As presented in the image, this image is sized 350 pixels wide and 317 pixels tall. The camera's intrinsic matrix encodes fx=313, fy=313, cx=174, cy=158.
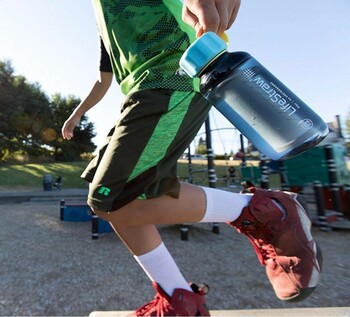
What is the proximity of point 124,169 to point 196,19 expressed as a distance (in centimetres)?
43

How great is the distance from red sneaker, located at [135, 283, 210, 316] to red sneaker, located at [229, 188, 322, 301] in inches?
10.8

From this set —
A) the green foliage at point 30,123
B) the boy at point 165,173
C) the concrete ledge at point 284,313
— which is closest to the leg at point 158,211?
the boy at point 165,173

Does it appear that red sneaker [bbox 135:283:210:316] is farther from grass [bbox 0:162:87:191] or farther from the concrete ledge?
grass [bbox 0:162:87:191]

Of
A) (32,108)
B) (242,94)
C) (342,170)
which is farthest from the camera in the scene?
(32,108)

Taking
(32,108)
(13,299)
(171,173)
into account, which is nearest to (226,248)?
(13,299)

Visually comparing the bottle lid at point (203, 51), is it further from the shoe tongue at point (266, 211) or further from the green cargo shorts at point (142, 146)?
the shoe tongue at point (266, 211)

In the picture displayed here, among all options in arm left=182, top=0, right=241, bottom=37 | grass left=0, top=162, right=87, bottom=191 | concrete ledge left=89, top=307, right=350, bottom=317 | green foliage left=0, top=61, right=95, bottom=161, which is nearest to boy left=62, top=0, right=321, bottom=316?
arm left=182, top=0, right=241, bottom=37

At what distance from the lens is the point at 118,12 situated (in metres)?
1.04

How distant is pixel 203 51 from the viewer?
0.70 m

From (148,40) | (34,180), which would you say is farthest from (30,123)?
(148,40)

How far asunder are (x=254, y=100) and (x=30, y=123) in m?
25.8

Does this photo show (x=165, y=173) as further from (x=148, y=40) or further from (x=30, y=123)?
(x=30, y=123)

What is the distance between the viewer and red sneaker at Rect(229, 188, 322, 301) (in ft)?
3.43

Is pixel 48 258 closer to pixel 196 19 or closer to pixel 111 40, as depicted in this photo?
pixel 111 40
